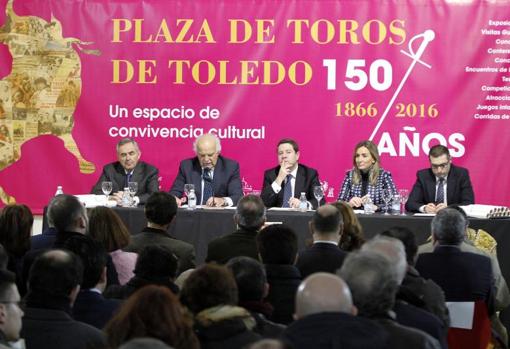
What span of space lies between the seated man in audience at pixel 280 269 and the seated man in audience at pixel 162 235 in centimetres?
94

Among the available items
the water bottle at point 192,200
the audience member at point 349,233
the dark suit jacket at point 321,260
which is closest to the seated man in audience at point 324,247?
the dark suit jacket at point 321,260

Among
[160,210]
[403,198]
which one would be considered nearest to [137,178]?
[403,198]

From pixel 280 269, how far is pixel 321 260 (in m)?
0.49

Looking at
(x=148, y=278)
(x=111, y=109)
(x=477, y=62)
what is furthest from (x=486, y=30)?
(x=148, y=278)

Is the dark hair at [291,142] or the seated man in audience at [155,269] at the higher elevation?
the dark hair at [291,142]

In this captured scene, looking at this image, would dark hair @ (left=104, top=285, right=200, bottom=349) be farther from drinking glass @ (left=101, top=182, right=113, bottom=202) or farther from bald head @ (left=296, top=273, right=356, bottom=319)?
drinking glass @ (left=101, top=182, right=113, bottom=202)

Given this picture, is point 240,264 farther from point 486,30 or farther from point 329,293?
point 486,30

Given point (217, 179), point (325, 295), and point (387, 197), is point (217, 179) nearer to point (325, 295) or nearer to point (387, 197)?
point (387, 197)

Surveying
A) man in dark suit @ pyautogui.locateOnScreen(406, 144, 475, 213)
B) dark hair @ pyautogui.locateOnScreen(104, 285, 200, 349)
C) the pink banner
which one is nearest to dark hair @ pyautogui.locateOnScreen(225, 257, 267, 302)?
dark hair @ pyautogui.locateOnScreen(104, 285, 200, 349)

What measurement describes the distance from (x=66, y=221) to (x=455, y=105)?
428 cm

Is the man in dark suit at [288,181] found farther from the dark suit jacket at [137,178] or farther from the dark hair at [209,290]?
the dark hair at [209,290]

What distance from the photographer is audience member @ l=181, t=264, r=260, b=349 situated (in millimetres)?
2904

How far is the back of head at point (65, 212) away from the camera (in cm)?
459

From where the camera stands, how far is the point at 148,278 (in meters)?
3.70
